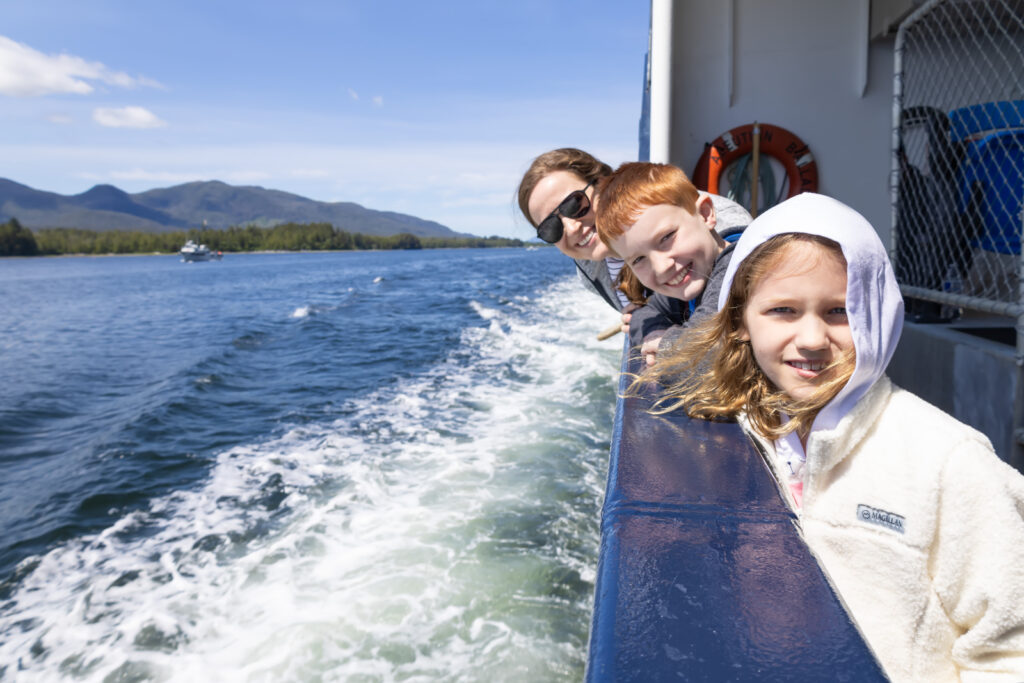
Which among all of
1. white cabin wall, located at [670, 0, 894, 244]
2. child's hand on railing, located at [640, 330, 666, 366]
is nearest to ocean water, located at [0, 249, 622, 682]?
child's hand on railing, located at [640, 330, 666, 366]

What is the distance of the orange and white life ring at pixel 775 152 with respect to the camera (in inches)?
172

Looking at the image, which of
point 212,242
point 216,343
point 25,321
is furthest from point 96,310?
point 212,242

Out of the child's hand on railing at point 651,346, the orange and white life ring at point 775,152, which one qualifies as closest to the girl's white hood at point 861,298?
the child's hand on railing at point 651,346

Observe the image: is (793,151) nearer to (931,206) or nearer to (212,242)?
(931,206)

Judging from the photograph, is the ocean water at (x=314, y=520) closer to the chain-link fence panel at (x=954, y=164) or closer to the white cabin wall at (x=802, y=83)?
the chain-link fence panel at (x=954, y=164)

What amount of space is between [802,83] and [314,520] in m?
4.36

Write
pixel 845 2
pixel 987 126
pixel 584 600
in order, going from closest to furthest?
pixel 584 600 < pixel 987 126 < pixel 845 2

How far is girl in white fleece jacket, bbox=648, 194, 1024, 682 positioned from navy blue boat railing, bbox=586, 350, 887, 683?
4.3 inches

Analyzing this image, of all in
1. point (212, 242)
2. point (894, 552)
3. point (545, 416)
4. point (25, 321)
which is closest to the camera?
point (894, 552)

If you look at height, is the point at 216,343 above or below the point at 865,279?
below

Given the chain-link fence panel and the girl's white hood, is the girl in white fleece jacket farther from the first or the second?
the chain-link fence panel

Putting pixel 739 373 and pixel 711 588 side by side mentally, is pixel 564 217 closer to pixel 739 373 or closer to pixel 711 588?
pixel 739 373

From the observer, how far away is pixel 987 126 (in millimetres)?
3592

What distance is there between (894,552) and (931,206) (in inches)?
134
